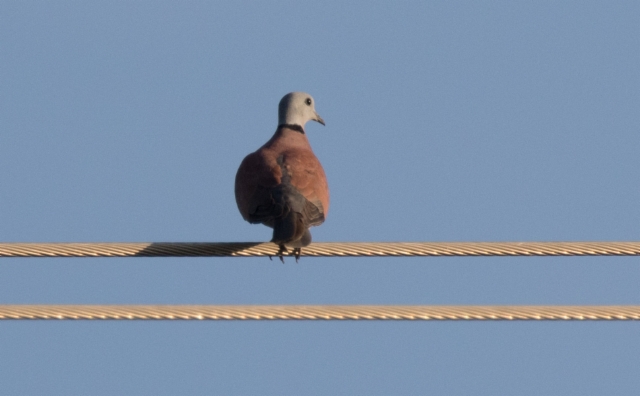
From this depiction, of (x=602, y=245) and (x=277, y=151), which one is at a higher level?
(x=277, y=151)

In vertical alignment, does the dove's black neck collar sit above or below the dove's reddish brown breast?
above

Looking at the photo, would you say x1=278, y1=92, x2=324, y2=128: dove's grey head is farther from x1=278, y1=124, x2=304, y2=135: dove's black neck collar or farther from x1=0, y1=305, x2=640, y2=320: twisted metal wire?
x1=0, y1=305, x2=640, y2=320: twisted metal wire

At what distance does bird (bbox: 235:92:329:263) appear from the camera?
367 inches

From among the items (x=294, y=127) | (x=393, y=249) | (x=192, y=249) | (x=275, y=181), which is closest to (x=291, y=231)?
(x=275, y=181)

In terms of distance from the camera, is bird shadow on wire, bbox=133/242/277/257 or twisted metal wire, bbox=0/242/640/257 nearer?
twisted metal wire, bbox=0/242/640/257

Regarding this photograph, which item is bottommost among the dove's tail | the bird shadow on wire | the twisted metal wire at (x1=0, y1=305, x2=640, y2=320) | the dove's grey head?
the twisted metal wire at (x1=0, y1=305, x2=640, y2=320)

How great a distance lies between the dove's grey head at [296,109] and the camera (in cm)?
1209

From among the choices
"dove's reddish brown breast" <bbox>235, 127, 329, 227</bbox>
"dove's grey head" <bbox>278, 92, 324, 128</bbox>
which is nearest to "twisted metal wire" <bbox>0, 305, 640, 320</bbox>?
"dove's reddish brown breast" <bbox>235, 127, 329, 227</bbox>

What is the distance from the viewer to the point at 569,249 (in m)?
7.57

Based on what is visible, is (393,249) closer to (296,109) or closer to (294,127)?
(294,127)

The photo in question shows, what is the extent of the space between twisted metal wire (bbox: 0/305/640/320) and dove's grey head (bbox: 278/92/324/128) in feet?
16.5

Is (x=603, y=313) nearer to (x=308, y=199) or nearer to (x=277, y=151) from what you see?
(x=308, y=199)

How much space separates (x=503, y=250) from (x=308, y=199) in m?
2.41

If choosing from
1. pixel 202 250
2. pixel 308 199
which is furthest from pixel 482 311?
pixel 308 199
